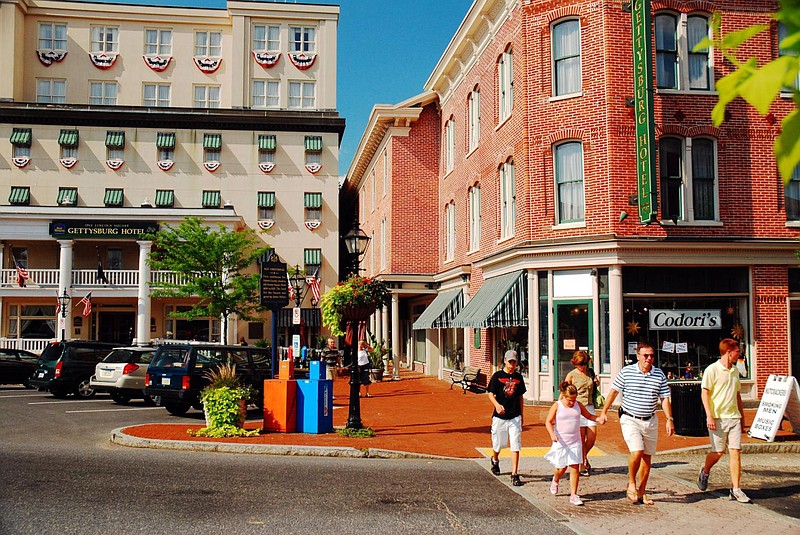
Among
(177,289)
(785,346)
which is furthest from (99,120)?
(785,346)

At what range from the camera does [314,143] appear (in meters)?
45.8

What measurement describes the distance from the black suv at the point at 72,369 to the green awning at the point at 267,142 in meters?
23.9

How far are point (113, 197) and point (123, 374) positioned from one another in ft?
84.1

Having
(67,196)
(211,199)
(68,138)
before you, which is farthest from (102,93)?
(211,199)

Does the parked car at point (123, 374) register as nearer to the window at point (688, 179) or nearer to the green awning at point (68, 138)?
the window at point (688, 179)

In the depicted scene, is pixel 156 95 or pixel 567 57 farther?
pixel 156 95

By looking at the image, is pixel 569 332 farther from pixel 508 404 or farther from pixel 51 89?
pixel 51 89

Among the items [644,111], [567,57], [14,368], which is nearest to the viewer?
[644,111]

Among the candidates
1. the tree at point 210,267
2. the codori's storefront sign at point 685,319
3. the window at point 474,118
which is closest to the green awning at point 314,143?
the tree at point 210,267

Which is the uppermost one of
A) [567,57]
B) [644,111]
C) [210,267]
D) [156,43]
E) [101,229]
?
[156,43]

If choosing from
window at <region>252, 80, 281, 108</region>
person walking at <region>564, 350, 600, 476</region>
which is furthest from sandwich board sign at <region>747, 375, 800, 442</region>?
window at <region>252, 80, 281, 108</region>

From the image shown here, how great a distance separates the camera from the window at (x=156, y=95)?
152ft

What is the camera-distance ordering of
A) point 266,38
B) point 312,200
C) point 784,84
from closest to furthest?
point 784,84 → point 312,200 → point 266,38

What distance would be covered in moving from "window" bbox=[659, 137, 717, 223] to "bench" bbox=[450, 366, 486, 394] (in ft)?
24.2
